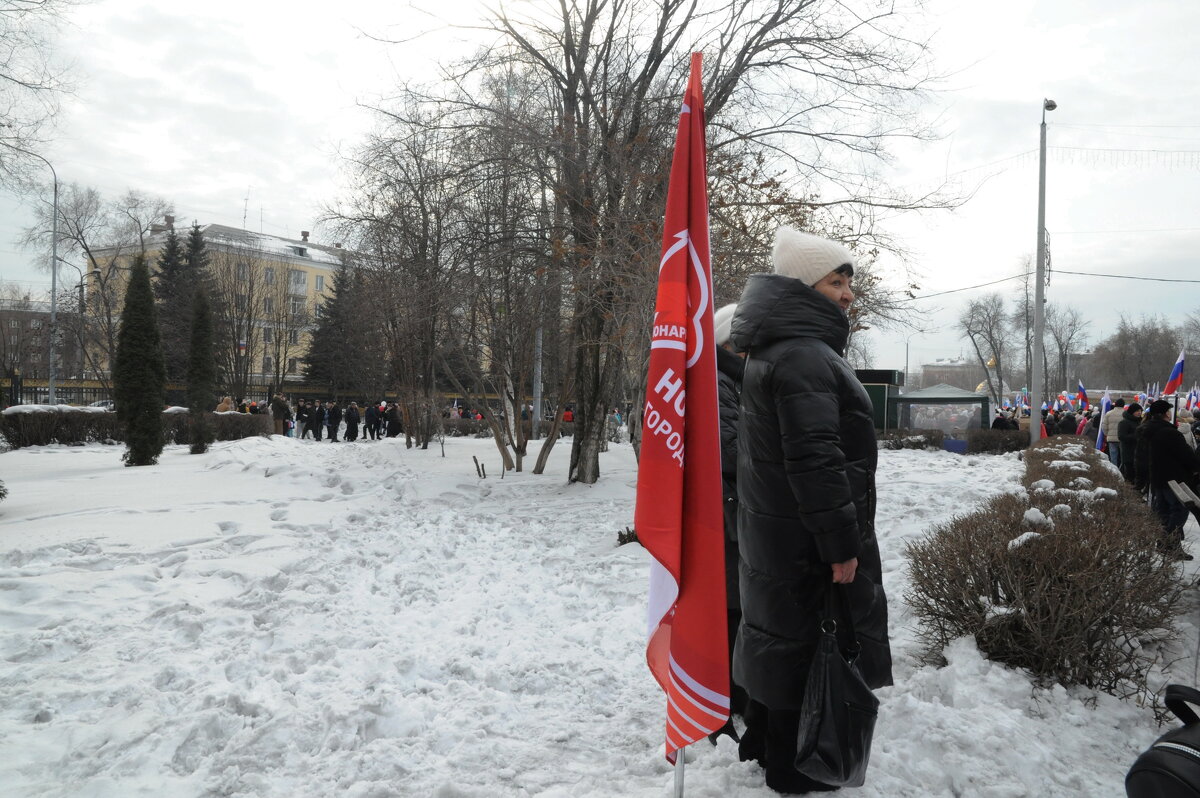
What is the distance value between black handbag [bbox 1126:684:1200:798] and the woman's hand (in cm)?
94

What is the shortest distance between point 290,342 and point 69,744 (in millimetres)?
49267

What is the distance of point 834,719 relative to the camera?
2.56 m

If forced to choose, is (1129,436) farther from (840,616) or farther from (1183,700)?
(1183,700)

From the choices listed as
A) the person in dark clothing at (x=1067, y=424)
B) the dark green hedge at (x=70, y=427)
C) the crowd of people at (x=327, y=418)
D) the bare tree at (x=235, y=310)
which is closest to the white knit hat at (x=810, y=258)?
the dark green hedge at (x=70, y=427)

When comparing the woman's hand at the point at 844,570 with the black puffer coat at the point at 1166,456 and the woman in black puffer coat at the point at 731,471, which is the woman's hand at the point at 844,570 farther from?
the black puffer coat at the point at 1166,456

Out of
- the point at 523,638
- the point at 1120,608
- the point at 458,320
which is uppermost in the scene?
the point at 458,320

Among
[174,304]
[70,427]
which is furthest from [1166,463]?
[174,304]

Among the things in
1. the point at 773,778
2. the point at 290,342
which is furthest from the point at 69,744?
the point at 290,342

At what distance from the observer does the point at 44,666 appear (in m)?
4.25

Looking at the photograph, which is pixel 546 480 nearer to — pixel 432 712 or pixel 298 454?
pixel 298 454

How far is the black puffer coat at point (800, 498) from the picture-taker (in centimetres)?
271

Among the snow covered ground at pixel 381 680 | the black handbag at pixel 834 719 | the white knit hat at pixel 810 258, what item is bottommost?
the snow covered ground at pixel 381 680

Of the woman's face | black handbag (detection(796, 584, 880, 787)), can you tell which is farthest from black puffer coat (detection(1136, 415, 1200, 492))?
black handbag (detection(796, 584, 880, 787))

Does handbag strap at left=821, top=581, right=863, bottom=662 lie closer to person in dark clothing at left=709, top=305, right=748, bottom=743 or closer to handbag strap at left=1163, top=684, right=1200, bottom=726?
handbag strap at left=1163, top=684, right=1200, bottom=726
